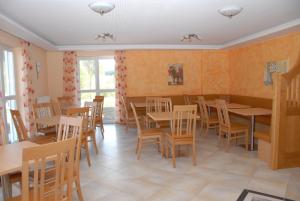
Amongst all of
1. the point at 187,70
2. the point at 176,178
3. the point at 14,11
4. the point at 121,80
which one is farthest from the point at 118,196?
the point at 187,70

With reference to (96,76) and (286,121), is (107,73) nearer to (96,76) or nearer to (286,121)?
(96,76)

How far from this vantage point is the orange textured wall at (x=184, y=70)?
711cm

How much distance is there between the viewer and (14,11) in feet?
11.4

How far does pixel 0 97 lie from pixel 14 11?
1.46 metres

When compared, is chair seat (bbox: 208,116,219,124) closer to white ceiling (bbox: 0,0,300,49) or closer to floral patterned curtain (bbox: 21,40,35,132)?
white ceiling (bbox: 0,0,300,49)

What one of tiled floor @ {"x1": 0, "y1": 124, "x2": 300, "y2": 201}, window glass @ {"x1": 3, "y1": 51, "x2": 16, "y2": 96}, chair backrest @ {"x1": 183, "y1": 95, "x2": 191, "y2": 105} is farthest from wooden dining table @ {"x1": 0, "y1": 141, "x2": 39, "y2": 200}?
chair backrest @ {"x1": 183, "y1": 95, "x2": 191, "y2": 105}

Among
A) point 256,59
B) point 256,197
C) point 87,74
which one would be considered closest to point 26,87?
point 87,74

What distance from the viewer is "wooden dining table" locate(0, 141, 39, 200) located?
166 cm

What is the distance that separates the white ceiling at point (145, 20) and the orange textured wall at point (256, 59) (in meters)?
0.49

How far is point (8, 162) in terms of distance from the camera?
178 centimetres

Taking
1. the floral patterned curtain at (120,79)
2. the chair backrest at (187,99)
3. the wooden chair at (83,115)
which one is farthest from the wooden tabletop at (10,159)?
the chair backrest at (187,99)

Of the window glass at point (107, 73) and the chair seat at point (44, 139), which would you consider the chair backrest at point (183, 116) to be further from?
the window glass at point (107, 73)

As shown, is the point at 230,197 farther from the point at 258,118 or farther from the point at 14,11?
the point at 14,11

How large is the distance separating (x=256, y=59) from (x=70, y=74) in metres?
5.36
